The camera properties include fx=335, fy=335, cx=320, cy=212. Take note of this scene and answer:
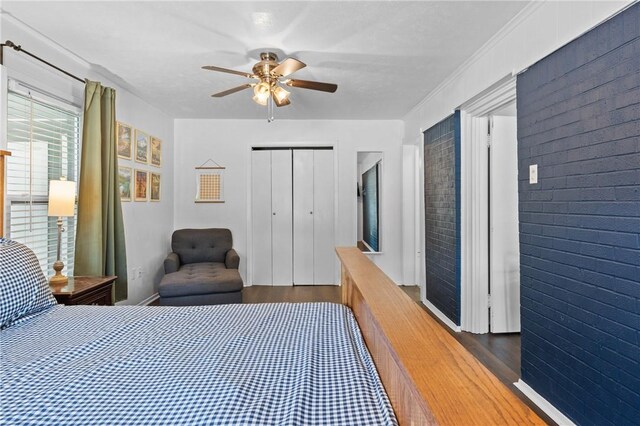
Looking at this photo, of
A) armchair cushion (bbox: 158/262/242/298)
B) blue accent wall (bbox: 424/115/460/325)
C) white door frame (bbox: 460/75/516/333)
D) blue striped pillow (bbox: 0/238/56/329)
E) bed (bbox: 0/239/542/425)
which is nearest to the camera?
bed (bbox: 0/239/542/425)

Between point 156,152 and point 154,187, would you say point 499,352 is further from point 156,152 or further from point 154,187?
point 156,152

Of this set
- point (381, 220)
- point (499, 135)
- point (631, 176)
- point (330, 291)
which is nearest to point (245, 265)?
point (330, 291)

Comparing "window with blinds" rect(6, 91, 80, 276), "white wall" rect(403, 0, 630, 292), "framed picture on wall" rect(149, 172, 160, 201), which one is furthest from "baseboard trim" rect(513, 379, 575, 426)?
"framed picture on wall" rect(149, 172, 160, 201)

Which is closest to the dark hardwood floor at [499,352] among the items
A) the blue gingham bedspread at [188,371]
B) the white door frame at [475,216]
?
the white door frame at [475,216]

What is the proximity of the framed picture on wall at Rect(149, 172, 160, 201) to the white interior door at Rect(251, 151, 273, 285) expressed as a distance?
1.19 meters

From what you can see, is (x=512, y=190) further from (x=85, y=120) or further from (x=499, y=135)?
(x=85, y=120)

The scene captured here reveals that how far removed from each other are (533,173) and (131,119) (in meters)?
3.71

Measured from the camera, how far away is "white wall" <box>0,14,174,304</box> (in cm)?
222

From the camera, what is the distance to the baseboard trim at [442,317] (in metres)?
3.09

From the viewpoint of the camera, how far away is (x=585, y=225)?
1.62 meters

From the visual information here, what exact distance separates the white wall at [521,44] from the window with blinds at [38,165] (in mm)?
3230

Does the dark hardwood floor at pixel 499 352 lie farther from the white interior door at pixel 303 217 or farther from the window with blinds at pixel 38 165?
the window with blinds at pixel 38 165

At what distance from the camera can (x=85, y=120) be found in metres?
2.62

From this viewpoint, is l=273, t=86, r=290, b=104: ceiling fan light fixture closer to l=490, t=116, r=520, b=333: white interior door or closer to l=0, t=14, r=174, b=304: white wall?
l=0, t=14, r=174, b=304: white wall
